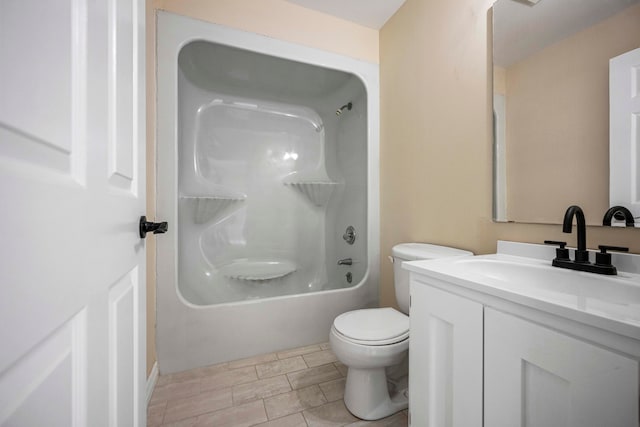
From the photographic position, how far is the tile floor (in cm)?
116

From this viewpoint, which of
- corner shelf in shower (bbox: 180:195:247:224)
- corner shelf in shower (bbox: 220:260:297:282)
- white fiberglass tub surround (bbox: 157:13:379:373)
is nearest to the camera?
white fiberglass tub surround (bbox: 157:13:379:373)

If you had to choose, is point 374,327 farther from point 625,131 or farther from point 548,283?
point 625,131

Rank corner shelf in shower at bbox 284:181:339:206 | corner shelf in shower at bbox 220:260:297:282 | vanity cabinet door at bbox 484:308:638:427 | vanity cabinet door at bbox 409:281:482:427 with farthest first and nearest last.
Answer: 1. corner shelf in shower at bbox 284:181:339:206
2. corner shelf in shower at bbox 220:260:297:282
3. vanity cabinet door at bbox 409:281:482:427
4. vanity cabinet door at bbox 484:308:638:427

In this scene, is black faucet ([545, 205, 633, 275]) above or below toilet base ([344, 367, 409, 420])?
above

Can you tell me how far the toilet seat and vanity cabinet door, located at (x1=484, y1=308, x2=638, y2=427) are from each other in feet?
1.65

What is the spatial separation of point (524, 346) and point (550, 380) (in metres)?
0.07

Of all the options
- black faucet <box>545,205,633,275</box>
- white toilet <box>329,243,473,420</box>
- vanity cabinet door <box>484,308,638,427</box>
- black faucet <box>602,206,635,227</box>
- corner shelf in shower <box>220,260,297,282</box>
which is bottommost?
white toilet <box>329,243,473,420</box>

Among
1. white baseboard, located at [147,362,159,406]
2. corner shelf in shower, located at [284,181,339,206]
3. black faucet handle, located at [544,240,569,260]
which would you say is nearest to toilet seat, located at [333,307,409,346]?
black faucet handle, located at [544,240,569,260]

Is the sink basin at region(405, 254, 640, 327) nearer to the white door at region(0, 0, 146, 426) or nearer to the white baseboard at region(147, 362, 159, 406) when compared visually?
the white door at region(0, 0, 146, 426)

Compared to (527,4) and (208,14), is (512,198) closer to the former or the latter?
(527,4)

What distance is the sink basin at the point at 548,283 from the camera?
0.54 m

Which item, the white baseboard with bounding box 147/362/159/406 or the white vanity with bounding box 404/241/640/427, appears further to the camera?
the white baseboard with bounding box 147/362/159/406

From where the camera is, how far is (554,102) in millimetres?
993

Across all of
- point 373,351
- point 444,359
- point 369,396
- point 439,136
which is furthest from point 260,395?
point 439,136
